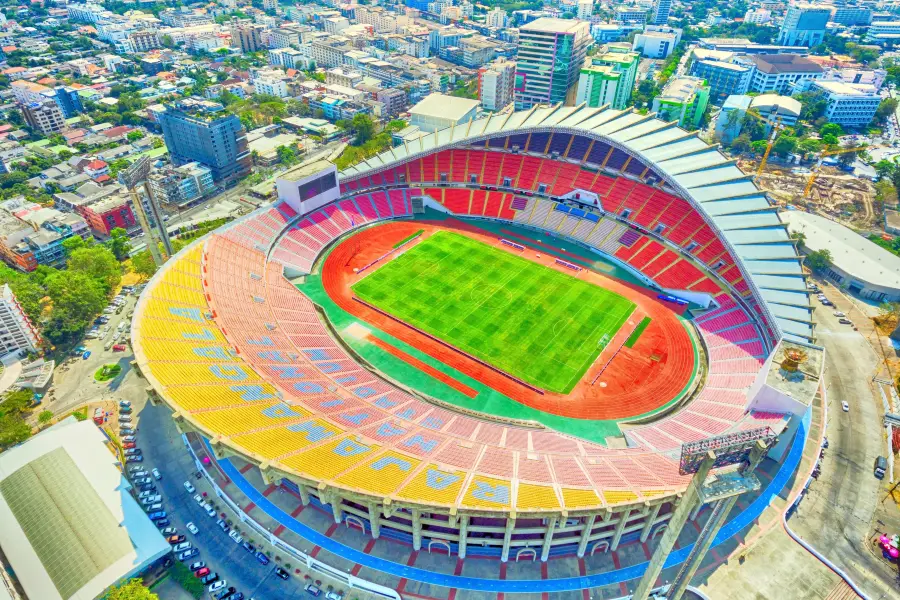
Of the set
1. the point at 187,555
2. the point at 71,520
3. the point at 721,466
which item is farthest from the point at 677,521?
the point at 71,520

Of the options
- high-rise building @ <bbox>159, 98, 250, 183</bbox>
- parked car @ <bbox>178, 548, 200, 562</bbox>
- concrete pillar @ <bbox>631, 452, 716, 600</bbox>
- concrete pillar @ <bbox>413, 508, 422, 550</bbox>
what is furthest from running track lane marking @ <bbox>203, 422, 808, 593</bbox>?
high-rise building @ <bbox>159, 98, 250, 183</bbox>

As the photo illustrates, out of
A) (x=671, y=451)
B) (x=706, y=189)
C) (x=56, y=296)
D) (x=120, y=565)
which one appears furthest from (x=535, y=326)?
(x=56, y=296)

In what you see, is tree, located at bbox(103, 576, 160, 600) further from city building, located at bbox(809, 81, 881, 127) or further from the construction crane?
city building, located at bbox(809, 81, 881, 127)

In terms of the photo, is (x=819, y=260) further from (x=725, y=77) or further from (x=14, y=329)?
(x=14, y=329)

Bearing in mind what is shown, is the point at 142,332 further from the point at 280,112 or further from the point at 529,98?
the point at 529,98

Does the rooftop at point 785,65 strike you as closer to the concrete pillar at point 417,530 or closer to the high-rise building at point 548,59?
the high-rise building at point 548,59

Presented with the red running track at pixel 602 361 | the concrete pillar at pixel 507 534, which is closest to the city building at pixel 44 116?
the red running track at pixel 602 361
